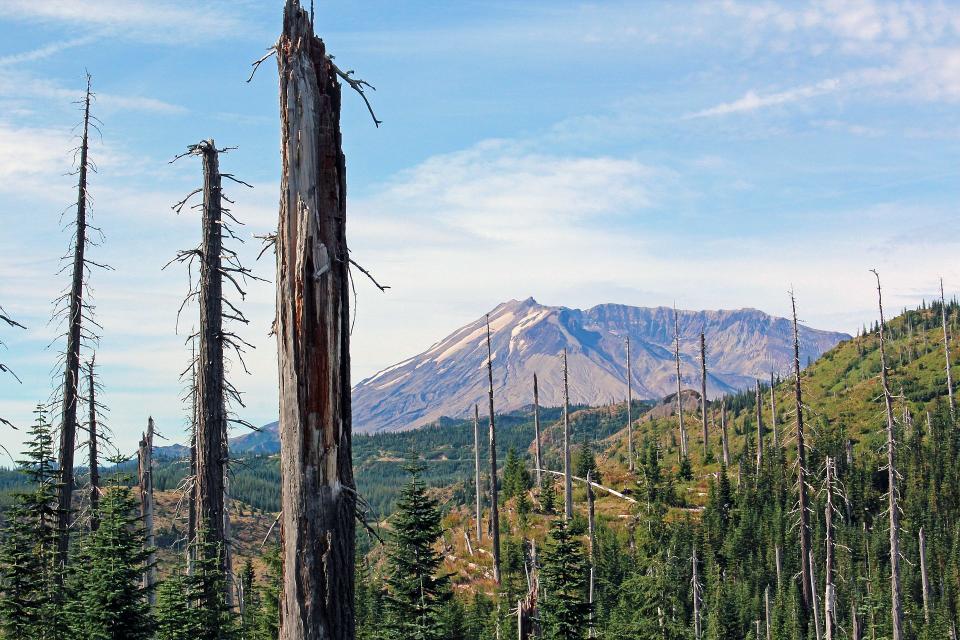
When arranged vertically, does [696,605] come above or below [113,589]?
below

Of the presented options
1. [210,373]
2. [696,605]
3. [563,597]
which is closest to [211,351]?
[210,373]

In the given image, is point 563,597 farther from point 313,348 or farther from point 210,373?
point 313,348

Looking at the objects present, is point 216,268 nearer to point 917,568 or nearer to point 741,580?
point 741,580

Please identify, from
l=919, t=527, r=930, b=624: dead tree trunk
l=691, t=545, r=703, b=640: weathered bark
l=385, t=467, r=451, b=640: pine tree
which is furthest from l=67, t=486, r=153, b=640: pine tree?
l=919, t=527, r=930, b=624: dead tree trunk

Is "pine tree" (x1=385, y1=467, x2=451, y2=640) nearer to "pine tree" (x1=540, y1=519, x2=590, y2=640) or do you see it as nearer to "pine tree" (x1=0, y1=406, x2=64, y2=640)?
"pine tree" (x1=540, y1=519, x2=590, y2=640)

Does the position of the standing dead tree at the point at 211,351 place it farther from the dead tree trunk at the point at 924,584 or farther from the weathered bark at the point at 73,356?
the dead tree trunk at the point at 924,584

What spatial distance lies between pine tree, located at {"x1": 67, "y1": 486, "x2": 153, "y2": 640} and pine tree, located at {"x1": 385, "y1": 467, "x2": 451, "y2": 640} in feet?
28.0

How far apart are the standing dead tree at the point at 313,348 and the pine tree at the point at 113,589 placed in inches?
326

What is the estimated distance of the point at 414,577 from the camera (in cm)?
2314

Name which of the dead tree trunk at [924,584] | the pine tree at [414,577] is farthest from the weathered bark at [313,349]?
the dead tree trunk at [924,584]

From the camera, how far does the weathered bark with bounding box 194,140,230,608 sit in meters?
14.3

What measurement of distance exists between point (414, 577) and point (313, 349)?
17.0 m

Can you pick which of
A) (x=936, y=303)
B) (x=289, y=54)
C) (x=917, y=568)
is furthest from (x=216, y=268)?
(x=936, y=303)

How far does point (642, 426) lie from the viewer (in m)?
132
